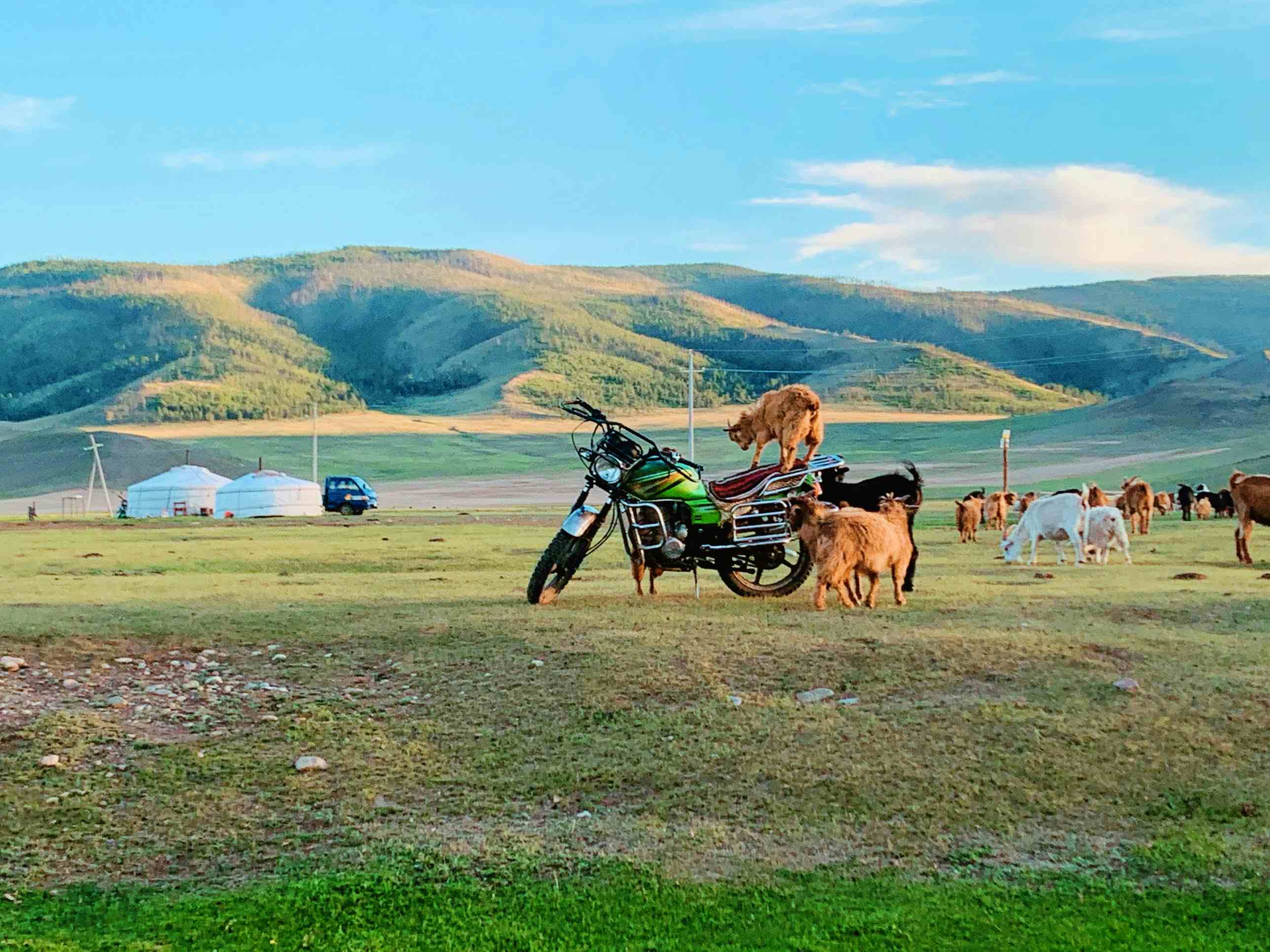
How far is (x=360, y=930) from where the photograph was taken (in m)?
5.50

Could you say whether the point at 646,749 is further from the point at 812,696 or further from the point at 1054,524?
the point at 1054,524

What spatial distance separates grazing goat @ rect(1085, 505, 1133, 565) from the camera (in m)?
18.4

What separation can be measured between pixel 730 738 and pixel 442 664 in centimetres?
275

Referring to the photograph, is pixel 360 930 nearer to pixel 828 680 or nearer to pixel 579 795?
pixel 579 795

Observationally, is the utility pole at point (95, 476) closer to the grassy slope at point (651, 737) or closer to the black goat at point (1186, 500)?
the black goat at point (1186, 500)

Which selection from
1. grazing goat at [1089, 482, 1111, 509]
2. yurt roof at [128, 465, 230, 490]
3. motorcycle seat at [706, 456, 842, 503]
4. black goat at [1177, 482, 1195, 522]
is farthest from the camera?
yurt roof at [128, 465, 230, 490]

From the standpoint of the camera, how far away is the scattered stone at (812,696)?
8.36 meters

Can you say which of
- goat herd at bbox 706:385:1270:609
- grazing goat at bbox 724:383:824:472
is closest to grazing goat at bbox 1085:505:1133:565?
goat herd at bbox 706:385:1270:609

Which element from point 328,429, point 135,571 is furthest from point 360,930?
point 328,429

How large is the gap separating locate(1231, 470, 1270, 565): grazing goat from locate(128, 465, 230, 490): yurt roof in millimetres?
50262

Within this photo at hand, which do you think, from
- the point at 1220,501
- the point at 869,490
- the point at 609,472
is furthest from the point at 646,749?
the point at 1220,501

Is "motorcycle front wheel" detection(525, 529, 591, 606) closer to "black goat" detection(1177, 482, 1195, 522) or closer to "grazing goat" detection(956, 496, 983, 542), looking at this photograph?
"grazing goat" detection(956, 496, 983, 542)

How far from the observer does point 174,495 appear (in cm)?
6000

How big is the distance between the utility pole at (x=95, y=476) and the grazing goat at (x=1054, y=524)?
48.2m
